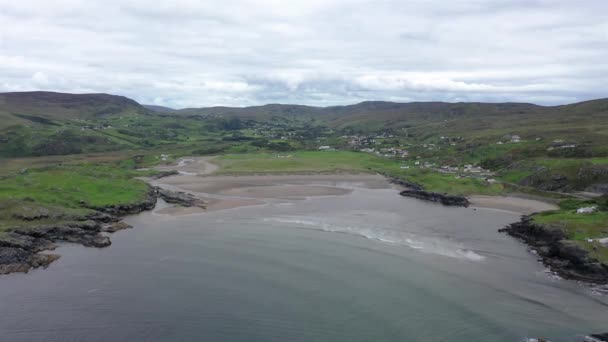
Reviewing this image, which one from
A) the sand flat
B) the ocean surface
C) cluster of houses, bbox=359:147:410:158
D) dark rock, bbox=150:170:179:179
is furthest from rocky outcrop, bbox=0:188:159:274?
cluster of houses, bbox=359:147:410:158

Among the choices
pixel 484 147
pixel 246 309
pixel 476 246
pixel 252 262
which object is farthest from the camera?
pixel 484 147

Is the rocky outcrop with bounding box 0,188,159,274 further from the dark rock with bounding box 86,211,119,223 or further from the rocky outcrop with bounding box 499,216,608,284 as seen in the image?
the rocky outcrop with bounding box 499,216,608,284

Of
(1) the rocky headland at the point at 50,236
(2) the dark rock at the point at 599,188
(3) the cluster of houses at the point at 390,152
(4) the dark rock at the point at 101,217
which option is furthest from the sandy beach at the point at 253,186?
(2) the dark rock at the point at 599,188

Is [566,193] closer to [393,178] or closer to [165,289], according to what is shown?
[393,178]

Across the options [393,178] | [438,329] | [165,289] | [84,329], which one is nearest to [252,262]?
[165,289]

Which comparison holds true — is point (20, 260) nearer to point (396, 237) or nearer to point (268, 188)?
point (396, 237)

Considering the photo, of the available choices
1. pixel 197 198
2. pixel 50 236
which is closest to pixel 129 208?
pixel 197 198
